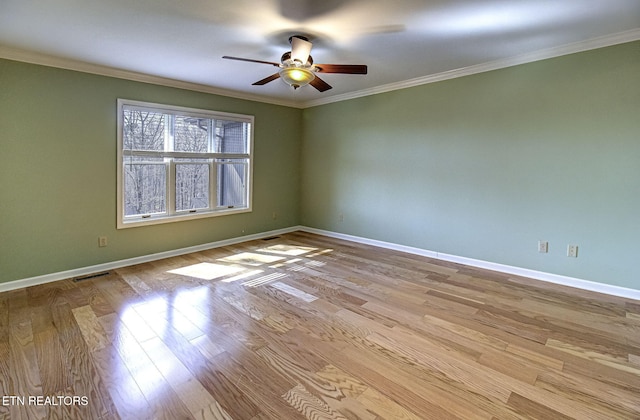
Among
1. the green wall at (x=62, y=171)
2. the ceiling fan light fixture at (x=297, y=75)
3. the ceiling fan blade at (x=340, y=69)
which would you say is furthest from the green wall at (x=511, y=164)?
the green wall at (x=62, y=171)

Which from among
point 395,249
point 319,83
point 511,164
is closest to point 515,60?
point 511,164

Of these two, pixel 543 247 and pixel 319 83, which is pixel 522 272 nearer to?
pixel 543 247

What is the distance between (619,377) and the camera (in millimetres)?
1945

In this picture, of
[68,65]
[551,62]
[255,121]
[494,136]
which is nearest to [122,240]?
[68,65]

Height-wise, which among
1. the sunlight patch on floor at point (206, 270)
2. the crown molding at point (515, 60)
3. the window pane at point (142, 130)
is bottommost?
the sunlight patch on floor at point (206, 270)

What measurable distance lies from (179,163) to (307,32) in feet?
8.78

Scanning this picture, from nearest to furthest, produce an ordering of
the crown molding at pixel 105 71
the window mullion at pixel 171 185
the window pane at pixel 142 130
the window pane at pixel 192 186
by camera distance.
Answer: the crown molding at pixel 105 71 < the window pane at pixel 142 130 < the window mullion at pixel 171 185 < the window pane at pixel 192 186

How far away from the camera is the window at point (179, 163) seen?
401cm

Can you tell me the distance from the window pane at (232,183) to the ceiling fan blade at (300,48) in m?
2.57

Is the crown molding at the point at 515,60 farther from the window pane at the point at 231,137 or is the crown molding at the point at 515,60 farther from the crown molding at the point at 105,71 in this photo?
the crown molding at the point at 105,71

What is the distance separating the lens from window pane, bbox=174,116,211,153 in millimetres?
4430

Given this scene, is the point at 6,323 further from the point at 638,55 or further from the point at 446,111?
the point at 638,55

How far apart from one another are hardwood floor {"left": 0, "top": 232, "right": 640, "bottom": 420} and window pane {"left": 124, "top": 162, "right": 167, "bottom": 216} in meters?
0.94

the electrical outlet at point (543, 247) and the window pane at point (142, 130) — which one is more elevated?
the window pane at point (142, 130)
